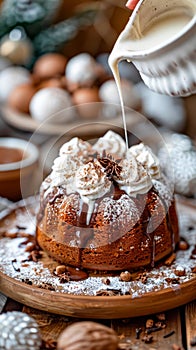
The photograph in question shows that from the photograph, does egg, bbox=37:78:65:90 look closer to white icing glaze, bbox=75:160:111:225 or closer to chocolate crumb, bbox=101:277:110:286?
white icing glaze, bbox=75:160:111:225

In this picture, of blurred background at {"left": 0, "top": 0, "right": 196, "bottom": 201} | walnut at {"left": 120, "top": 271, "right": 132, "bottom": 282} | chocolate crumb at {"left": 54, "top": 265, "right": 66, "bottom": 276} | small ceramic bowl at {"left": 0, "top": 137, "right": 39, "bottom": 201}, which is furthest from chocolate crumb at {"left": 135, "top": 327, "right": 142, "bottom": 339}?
blurred background at {"left": 0, "top": 0, "right": 196, "bottom": 201}

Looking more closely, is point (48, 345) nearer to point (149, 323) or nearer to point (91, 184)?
point (149, 323)

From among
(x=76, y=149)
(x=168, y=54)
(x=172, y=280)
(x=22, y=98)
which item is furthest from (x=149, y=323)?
(x=22, y=98)

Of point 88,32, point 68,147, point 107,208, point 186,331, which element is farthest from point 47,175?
point 88,32

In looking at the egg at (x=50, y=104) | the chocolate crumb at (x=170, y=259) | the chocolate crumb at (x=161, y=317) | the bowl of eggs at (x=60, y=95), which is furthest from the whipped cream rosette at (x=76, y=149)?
the egg at (x=50, y=104)

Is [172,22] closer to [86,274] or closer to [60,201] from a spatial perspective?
[60,201]

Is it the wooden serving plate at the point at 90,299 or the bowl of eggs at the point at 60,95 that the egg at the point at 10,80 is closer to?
the bowl of eggs at the point at 60,95
